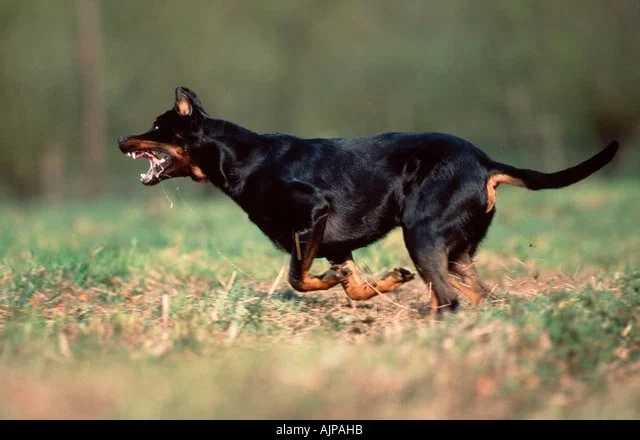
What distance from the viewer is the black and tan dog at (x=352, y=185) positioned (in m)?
6.38

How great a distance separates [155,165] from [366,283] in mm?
1883

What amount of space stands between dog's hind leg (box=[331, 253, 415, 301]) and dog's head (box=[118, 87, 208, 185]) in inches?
54.2

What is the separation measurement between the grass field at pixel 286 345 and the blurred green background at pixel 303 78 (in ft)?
64.8

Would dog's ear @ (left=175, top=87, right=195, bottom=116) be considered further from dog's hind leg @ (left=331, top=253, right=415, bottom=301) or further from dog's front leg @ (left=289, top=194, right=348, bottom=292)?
dog's hind leg @ (left=331, top=253, right=415, bottom=301)

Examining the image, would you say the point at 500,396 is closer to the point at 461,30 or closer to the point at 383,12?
the point at 461,30

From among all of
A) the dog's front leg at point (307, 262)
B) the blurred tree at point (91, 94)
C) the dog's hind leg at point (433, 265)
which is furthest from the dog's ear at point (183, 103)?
the blurred tree at point (91, 94)

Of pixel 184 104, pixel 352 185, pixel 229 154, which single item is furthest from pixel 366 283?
pixel 184 104

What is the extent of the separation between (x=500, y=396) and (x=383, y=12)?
30.6 meters

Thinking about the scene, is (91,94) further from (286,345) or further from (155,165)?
(286,345)

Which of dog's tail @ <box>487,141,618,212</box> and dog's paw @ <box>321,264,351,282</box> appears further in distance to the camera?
dog's paw @ <box>321,264,351,282</box>

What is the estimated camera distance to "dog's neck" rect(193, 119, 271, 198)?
6.80 meters

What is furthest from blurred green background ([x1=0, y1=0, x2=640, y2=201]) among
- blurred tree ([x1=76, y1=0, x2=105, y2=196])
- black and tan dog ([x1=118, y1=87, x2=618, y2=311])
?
black and tan dog ([x1=118, y1=87, x2=618, y2=311])

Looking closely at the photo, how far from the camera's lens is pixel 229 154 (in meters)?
6.84

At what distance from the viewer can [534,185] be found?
6434mm
